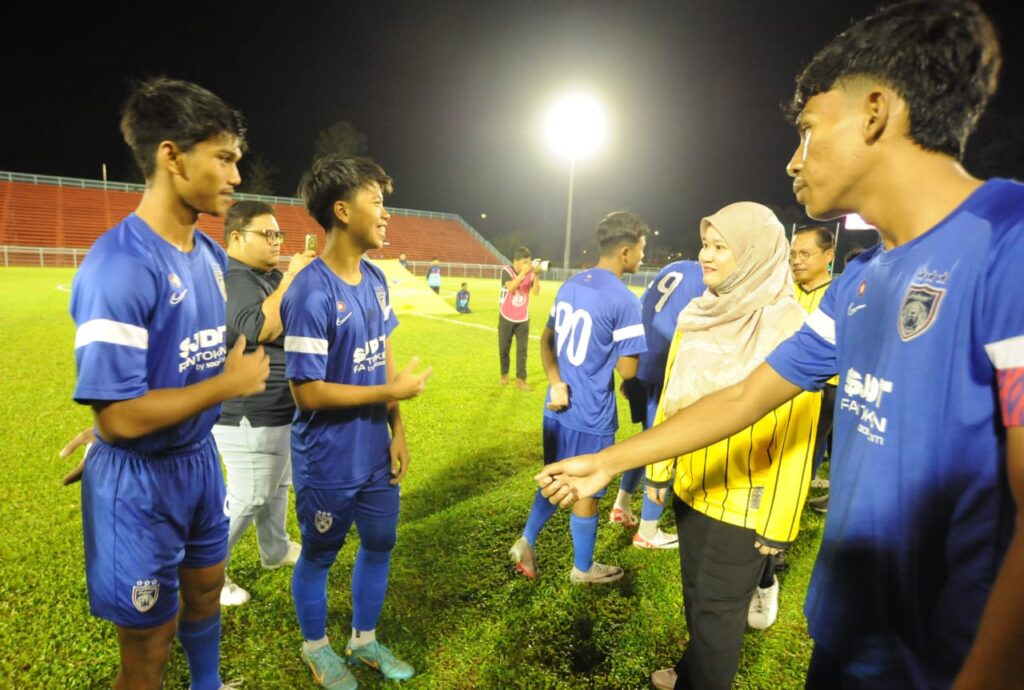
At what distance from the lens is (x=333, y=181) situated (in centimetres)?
261

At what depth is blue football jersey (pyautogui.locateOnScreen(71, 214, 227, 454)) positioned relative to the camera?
68.7 inches

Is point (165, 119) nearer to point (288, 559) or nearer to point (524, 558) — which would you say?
point (288, 559)

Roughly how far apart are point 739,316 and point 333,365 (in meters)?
1.89

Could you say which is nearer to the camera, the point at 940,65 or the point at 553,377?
the point at 940,65

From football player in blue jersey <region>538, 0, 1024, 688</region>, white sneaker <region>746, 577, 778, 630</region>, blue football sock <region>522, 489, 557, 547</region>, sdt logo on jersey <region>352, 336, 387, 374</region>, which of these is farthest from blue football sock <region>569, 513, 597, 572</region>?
football player in blue jersey <region>538, 0, 1024, 688</region>

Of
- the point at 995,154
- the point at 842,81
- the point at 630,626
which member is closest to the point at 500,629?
the point at 630,626

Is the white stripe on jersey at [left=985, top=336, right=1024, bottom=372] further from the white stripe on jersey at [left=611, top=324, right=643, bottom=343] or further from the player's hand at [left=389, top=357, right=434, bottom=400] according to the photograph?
the white stripe on jersey at [left=611, top=324, right=643, bottom=343]

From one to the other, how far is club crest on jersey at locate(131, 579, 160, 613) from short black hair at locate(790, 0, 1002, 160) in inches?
106

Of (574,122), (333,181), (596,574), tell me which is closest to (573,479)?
(333,181)

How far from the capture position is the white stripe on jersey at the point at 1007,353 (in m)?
0.92

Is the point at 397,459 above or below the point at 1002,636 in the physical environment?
below

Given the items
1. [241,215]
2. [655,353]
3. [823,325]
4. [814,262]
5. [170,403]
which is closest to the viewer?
[823,325]

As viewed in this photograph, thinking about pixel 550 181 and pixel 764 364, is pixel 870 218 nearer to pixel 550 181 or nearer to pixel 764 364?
pixel 764 364

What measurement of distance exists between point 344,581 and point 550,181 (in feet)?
288
